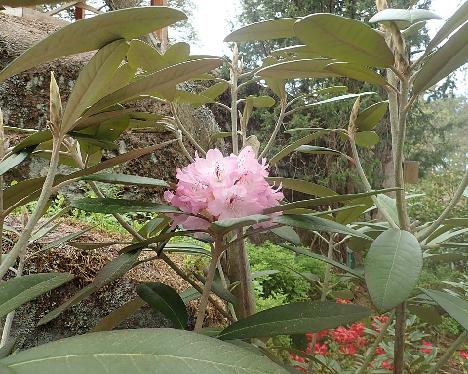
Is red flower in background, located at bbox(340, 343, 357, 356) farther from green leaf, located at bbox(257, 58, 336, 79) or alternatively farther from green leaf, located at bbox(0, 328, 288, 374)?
green leaf, located at bbox(0, 328, 288, 374)

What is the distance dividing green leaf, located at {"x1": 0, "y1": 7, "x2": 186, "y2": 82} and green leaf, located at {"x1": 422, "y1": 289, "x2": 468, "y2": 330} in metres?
0.43

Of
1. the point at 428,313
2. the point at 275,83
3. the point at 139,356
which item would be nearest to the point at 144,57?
the point at 275,83

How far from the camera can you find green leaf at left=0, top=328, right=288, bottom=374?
29cm

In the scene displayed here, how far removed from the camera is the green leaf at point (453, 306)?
535mm

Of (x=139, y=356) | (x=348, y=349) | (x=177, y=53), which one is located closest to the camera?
(x=139, y=356)

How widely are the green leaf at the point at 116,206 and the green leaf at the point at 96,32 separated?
152mm

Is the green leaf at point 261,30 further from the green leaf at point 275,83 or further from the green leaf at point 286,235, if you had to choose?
the green leaf at point 286,235

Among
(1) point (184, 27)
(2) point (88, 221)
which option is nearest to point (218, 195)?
(2) point (88, 221)

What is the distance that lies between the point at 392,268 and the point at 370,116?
0.42 metres

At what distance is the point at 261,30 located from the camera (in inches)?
28.3

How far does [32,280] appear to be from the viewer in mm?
546

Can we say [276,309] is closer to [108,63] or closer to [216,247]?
[216,247]

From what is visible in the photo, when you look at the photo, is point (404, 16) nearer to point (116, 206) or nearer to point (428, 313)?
point (116, 206)

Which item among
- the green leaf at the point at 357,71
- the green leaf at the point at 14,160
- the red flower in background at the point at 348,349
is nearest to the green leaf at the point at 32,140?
the green leaf at the point at 14,160
